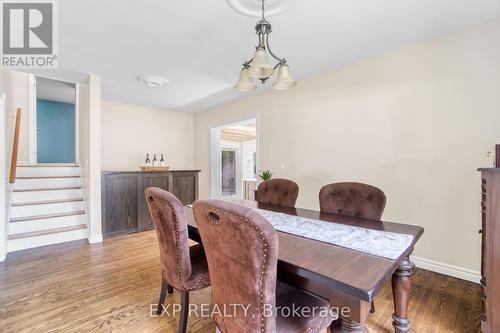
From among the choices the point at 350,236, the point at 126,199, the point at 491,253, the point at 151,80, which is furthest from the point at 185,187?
the point at 491,253

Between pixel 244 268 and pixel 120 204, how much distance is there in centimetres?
367

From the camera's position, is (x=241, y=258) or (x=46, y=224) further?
(x=46, y=224)

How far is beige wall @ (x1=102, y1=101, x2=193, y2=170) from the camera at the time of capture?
183 inches

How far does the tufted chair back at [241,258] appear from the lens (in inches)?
33.7

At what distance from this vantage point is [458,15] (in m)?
2.04

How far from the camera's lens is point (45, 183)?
155 inches

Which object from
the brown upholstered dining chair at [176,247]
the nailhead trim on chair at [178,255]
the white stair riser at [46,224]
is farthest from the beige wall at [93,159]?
the nailhead trim on chair at [178,255]

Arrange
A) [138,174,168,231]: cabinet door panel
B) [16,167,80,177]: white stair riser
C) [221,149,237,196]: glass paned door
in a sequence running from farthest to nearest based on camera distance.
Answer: [221,149,237,196]: glass paned door < [138,174,168,231]: cabinet door panel < [16,167,80,177]: white stair riser

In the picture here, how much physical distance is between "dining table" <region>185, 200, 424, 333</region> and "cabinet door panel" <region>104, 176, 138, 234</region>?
134 inches

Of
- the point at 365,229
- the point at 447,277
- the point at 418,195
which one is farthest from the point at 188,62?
the point at 447,277

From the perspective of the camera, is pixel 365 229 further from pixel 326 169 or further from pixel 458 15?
pixel 458 15

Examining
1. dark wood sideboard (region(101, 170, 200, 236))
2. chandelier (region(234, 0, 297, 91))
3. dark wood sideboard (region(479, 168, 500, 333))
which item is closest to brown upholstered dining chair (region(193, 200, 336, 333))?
chandelier (region(234, 0, 297, 91))

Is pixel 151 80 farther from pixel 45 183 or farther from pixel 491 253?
pixel 491 253
